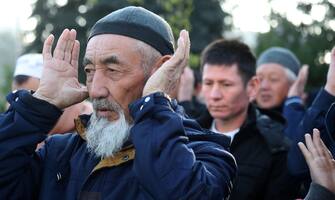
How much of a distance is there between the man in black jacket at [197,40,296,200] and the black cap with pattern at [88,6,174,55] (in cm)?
150

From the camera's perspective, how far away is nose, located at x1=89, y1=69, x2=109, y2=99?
3.05m

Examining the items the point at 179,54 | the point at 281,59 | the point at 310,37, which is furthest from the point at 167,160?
the point at 310,37

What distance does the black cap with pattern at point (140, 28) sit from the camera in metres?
3.13

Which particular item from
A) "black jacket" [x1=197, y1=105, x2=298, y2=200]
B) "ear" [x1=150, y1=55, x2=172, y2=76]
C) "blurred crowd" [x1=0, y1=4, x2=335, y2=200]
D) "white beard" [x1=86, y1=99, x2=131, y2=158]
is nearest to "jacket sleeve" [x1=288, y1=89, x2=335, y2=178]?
"blurred crowd" [x1=0, y1=4, x2=335, y2=200]

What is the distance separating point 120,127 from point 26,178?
1.62 ft

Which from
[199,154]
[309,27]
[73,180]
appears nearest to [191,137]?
[199,154]

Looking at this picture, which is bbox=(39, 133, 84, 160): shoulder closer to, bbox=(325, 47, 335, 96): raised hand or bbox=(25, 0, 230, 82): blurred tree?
bbox=(325, 47, 335, 96): raised hand

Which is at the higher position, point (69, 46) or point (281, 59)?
point (69, 46)

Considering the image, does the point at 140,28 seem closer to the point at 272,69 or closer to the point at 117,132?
the point at 117,132

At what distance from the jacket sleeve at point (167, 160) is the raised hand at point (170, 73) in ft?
0.26

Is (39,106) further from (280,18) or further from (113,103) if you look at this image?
(280,18)

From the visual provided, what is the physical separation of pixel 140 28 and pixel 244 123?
79.0 inches

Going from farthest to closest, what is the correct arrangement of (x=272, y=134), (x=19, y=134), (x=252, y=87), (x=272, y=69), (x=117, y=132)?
(x=272, y=69) < (x=252, y=87) < (x=272, y=134) < (x=117, y=132) < (x=19, y=134)

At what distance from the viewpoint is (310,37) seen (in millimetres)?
18422
